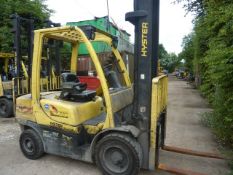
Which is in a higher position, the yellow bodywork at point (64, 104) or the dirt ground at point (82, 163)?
the yellow bodywork at point (64, 104)

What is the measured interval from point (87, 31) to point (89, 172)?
2411mm

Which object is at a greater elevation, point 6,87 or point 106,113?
point 6,87

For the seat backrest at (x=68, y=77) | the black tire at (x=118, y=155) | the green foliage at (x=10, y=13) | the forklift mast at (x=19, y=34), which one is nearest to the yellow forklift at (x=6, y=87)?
the forklift mast at (x=19, y=34)

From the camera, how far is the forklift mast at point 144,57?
14.7 feet

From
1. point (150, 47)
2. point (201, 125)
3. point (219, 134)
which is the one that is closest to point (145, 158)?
point (150, 47)

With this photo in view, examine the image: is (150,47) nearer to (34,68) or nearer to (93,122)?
(93,122)

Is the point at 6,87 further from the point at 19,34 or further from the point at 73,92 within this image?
the point at 73,92

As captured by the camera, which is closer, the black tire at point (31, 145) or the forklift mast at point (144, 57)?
the forklift mast at point (144, 57)

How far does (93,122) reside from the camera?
16.4 feet

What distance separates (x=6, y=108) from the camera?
9.70 m

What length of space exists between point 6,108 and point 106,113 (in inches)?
233

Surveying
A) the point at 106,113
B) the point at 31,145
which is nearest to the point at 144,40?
the point at 106,113

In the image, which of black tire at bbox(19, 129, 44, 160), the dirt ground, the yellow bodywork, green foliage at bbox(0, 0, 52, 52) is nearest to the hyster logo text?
the yellow bodywork

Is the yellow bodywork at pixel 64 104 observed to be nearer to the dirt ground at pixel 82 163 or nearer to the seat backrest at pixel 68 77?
the seat backrest at pixel 68 77
